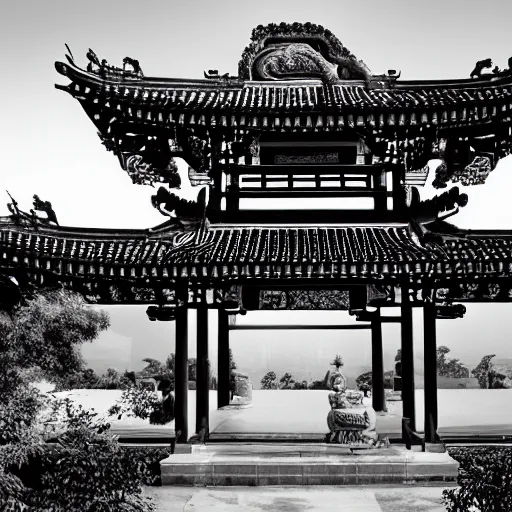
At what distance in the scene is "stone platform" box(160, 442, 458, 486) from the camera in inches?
523

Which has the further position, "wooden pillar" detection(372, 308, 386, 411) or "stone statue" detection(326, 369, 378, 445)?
"wooden pillar" detection(372, 308, 386, 411)

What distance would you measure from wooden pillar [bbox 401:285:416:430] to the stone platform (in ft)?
3.69

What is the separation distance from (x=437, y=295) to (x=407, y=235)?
140 centimetres

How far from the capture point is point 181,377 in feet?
47.9

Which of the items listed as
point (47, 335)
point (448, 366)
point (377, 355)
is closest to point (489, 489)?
point (47, 335)

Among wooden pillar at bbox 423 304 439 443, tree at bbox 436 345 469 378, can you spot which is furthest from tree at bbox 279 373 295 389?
wooden pillar at bbox 423 304 439 443

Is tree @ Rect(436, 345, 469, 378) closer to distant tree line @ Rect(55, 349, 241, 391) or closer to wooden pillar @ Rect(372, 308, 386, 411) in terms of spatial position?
wooden pillar @ Rect(372, 308, 386, 411)

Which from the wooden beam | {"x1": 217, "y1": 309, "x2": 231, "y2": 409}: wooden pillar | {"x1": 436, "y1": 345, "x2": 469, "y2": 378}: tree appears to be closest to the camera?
the wooden beam

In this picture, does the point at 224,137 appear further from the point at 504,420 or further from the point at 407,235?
the point at 504,420

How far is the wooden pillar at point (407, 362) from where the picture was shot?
14500 mm

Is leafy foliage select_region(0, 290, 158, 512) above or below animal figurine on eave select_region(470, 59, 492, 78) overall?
below

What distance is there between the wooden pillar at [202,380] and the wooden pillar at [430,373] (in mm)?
4360

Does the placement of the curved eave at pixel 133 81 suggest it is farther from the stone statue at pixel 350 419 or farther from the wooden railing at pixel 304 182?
the stone statue at pixel 350 419

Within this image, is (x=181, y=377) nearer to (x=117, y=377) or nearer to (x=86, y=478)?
(x=117, y=377)
